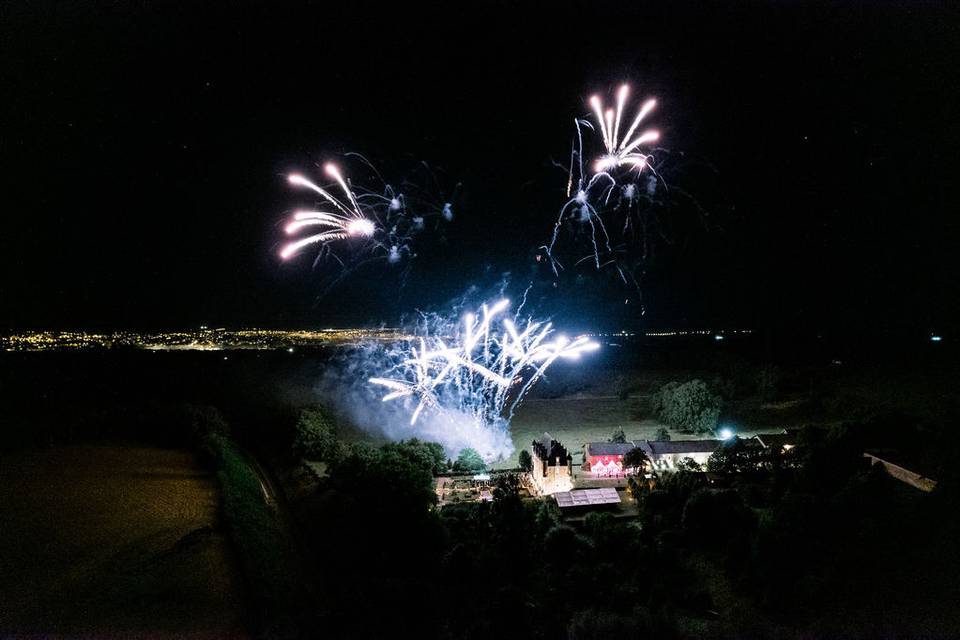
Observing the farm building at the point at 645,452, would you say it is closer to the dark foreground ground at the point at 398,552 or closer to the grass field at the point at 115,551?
the dark foreground ground at the point at 398,552

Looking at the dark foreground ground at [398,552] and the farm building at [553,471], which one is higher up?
the farm building at [553,471]

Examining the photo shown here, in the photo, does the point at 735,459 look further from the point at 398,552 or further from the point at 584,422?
the point at 398,552

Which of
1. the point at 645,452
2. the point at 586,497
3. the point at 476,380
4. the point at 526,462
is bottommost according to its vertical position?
the point at 586,497

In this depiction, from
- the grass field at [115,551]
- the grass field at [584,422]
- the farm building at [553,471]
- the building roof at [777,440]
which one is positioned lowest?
the grass field at [115,551]

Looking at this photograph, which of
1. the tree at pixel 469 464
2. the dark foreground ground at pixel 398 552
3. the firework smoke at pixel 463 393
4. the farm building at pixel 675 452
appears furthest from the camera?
the firework smoke at pixel 463 393

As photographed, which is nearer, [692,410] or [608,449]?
[608,449]

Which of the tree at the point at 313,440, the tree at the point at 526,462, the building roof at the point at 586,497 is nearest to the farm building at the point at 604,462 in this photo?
the tree at the point at 526,462

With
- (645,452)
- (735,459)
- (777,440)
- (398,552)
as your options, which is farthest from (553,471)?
(777,440)
